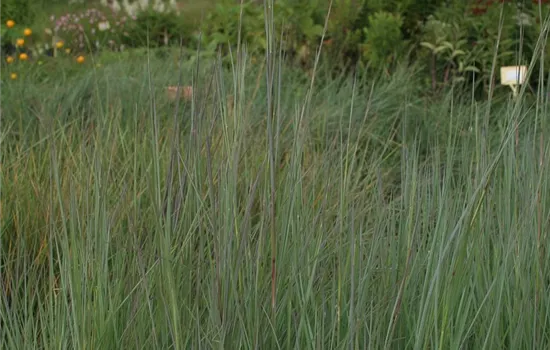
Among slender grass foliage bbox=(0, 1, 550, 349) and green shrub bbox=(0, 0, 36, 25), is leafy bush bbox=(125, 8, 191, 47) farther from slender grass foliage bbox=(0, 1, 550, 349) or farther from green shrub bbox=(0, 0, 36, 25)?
slender grass foliage bbox=(0, 1, 550, 349)

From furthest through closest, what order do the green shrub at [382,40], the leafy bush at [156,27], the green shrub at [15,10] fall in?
the leafy bush at [156,27], the green shrub at [15,10], the green shrub at [382,40]

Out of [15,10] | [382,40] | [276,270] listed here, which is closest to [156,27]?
[15,10]

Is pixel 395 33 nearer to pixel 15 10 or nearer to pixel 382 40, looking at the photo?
pixel 382 40

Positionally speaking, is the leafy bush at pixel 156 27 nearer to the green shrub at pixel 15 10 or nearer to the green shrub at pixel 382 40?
the green shrub at pixel 15 10

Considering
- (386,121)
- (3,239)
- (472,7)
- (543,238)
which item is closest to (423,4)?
(472,7)

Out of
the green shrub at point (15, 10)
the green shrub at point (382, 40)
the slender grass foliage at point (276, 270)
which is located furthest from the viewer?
the green shrub at point (15, 10)

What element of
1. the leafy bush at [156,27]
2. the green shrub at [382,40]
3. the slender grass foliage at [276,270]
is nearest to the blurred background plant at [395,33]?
the green shrub at [382,40]

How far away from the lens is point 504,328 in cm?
165

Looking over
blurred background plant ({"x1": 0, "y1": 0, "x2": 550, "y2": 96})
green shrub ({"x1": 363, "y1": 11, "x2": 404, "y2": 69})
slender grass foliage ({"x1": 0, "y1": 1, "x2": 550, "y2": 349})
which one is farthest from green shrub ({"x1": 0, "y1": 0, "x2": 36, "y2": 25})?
slender grass foliage ({"x1": 0, "y1": 1, "x2": 550, "y2": 349})

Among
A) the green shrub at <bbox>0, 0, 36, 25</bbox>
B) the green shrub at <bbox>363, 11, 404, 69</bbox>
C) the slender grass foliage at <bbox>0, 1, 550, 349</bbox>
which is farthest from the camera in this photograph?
the green shrub at <bbox>0, 0, 36, 25</bbox>

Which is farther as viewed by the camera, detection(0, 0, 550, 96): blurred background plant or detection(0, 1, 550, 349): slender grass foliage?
detection(0, 0, 550, 96): blurred background plant

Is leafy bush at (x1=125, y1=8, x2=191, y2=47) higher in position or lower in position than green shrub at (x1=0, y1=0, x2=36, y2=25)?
lower

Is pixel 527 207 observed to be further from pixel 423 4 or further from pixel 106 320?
pixel 423 4

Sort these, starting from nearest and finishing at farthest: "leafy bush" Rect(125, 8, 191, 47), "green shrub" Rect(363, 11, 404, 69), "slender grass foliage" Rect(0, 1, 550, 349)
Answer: "slender grass foliage" Rect(0, 1, 550, 349), "green shrub" Rect(363, 11, 404, 69), "leafy bush" Rect(125, 8, 191, 47)
